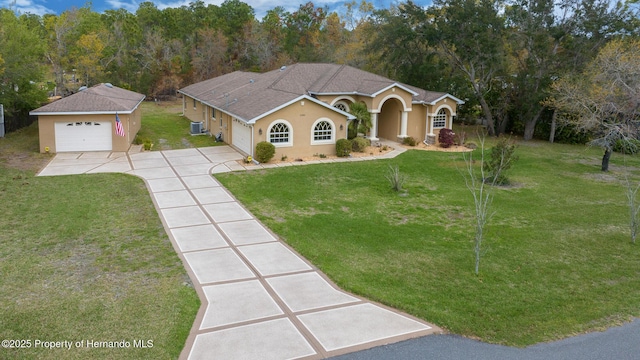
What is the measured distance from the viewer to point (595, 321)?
939cm

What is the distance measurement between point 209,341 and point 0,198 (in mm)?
12331

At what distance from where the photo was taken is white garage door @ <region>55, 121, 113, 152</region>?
2447 cm

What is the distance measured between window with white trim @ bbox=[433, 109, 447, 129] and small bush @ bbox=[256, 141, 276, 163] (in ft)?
39.1

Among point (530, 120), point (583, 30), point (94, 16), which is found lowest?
point (530, 120)

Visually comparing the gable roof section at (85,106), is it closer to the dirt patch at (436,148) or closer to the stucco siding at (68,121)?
the stucco siding at (68,121)

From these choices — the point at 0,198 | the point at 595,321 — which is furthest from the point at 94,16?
the point at 595,321

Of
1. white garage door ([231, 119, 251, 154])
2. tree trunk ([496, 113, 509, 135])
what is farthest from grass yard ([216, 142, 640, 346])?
tree trunk ([496, 113, 509, 135])

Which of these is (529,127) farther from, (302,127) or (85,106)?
(85,106)

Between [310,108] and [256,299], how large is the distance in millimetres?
15655

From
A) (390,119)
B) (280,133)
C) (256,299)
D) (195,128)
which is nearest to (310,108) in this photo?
(280,133)

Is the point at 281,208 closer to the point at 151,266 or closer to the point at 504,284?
the point at 151,266

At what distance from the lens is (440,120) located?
1191 inches

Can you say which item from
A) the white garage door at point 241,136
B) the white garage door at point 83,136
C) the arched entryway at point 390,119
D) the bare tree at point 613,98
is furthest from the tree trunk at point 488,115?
the white garage door at point 83,136

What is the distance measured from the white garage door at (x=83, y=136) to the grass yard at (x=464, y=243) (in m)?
8.74
